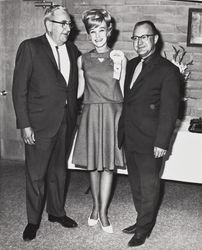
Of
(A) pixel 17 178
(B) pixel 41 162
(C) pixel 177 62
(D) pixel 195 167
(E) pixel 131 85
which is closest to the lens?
(E) pixel 131 85

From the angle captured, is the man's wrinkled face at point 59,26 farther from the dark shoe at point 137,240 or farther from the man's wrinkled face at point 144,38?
the dark shoe at point 137,240

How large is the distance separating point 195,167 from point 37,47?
1.83 metres

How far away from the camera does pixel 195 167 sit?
364 cm

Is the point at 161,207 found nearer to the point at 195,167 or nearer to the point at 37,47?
the point at 195,167

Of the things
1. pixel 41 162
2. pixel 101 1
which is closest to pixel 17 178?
pixel 41 162

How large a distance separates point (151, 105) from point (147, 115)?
3.0 inches

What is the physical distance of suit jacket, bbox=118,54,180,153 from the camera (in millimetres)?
2545

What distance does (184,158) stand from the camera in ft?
12.0

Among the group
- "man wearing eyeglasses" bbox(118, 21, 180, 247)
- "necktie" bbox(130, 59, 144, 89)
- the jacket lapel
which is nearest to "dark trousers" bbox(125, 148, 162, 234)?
"man wearing eyeglasses" bbox(118, 21, 180, 247)

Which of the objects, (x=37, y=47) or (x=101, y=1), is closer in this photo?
(x=37, y=47)

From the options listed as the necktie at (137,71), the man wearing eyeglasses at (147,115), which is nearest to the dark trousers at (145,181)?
the man wearing eyeglasses at (147,115)

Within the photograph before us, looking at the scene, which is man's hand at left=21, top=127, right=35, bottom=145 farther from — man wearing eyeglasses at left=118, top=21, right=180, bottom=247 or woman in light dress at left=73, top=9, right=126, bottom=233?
man wearing eyeglasses at left=118, top=21, right=180, bottom=247

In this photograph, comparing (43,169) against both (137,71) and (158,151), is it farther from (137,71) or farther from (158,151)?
(137,71)

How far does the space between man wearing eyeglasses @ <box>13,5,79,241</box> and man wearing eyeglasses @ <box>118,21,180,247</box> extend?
0.44 m
